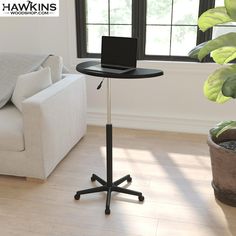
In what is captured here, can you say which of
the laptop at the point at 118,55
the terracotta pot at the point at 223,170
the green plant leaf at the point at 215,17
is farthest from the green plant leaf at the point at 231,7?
the terracotta pot at the point at 223,170

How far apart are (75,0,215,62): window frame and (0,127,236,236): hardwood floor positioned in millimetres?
902

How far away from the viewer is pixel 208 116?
11.5 ft

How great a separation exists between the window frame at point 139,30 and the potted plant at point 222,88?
1.20 metres

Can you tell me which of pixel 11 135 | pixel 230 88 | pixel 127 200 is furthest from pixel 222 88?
pixel 11 135

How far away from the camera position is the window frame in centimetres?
334

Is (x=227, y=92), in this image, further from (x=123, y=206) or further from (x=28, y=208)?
(x=28, y=208)

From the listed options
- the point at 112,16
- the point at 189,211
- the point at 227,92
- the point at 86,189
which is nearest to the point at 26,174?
the point at 86,189

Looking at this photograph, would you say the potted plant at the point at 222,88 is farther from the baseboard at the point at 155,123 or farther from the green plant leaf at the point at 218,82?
the baseboard at the point at 155,123

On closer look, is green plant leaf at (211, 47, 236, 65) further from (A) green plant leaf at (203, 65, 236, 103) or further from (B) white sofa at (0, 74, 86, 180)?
(B) white sofa at (0, 74, 86, 180)

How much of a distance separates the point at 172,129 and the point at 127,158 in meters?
0.79

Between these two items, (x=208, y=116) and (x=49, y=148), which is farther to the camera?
(x=208, y=116)

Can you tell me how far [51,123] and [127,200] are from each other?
0.78m

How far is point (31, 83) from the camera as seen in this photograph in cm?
273

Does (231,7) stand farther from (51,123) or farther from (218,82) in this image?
(51,123)
